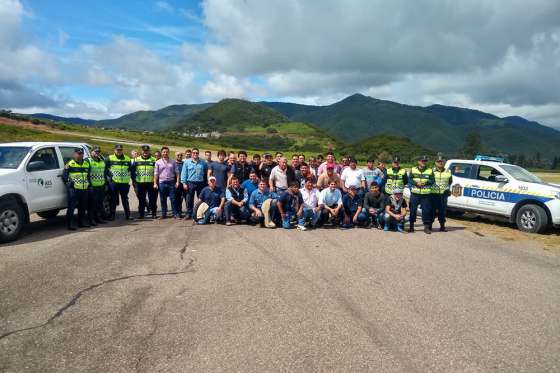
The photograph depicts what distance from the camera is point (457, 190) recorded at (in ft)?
39.2

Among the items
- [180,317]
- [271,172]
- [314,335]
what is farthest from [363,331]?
[271,172]

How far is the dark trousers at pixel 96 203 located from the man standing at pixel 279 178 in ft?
13.6

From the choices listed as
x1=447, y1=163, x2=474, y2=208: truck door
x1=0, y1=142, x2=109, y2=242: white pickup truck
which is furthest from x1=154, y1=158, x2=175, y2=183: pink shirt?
x1=447, y1=163, x2=474, y2=208: truck door

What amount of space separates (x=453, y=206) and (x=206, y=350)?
10230 mm

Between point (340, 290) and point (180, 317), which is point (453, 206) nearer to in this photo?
point (340, 290)

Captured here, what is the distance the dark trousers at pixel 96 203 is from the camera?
953cm

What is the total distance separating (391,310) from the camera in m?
4.74

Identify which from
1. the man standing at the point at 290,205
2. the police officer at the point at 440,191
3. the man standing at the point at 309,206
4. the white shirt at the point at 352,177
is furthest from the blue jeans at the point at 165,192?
the police officer at the point at 440,191

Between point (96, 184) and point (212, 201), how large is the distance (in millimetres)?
2753

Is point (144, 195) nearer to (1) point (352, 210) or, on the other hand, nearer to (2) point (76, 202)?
(2) point (76, 202)

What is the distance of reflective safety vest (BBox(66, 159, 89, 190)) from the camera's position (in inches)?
360

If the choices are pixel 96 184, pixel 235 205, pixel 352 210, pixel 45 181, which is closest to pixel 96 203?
pixel 96 184

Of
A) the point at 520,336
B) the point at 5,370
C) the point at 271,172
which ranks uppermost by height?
the point at 271,172

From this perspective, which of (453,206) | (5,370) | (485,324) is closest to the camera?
(5,370)
